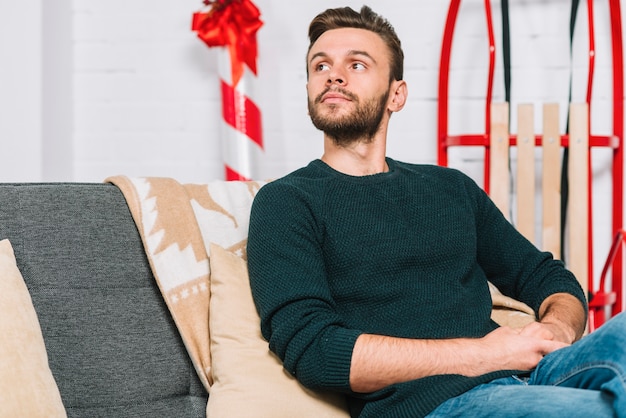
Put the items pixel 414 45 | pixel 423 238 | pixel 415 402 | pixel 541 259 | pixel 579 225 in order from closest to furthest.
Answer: pixel 415 402 < pixel 423 238 < pixel 541 259 < pixel 579 225 < pixel 414 45

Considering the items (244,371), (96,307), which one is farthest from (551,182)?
(96,307)

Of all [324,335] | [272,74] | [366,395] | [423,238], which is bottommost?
[366,395]

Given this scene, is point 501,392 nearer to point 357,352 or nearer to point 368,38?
point 357,352

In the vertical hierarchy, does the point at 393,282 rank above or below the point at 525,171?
below

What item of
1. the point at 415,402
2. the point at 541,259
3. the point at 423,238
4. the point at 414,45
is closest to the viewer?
the point at 415,402

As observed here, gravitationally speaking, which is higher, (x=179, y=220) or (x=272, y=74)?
(x=272, y=74)

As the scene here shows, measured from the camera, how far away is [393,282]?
61.4 inches

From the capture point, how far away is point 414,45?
2801mm

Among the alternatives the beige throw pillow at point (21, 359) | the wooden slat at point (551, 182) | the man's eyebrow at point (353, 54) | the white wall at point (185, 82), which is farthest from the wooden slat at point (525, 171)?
the beige throw pillow at point (21, 359)

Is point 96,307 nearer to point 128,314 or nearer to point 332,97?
point 128,314

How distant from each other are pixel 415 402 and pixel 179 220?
595 millimetres

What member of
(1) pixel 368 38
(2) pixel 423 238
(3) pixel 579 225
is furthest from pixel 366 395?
(3) pixel 579 225

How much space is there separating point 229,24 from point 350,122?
944mm

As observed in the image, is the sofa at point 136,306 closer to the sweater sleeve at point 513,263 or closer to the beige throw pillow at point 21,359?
the beige throw pillow at point 21,359
